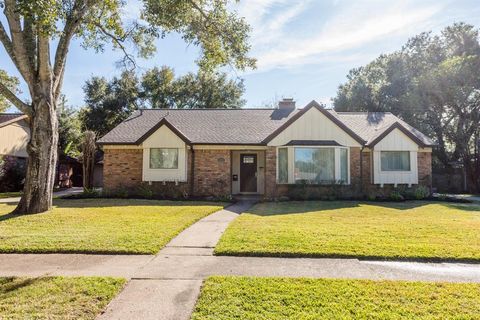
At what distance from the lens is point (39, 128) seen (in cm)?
1067

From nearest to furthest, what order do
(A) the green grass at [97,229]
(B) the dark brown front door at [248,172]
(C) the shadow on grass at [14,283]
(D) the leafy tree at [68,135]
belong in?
1. (C) the shadow on grass at [14,283]
2. (A) the green grass at [97,229]
3. (B) the dark brown front door at [248,172]
4. (D) the leafy tree at [68,135]

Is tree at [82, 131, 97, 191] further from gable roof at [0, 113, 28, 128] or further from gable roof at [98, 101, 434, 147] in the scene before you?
gable roof at [0, 113, 28, 128]

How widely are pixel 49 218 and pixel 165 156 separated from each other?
24.9ft

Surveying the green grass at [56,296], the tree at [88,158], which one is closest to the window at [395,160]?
the green grass at [56,296]

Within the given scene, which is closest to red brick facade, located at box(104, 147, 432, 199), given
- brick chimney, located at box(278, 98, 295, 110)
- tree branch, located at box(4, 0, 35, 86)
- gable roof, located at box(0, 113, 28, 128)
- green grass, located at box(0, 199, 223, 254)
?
green grass, located at box(0, 199, 223, 254)

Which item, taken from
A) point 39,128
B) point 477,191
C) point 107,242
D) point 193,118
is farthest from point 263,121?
point 477,191

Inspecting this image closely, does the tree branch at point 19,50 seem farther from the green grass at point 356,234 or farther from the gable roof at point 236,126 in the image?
the green grass at point 356,234

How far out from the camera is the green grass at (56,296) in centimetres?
357

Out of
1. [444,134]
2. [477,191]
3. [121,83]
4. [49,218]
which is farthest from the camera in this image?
[121,83]

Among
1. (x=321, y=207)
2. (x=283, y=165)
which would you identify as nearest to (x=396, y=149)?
(x=283, y=165)

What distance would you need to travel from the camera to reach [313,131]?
1627 cm

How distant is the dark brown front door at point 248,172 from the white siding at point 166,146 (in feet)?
11.8

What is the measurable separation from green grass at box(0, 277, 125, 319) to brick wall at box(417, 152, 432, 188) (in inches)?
664

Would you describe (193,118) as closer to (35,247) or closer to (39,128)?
(39,128)
